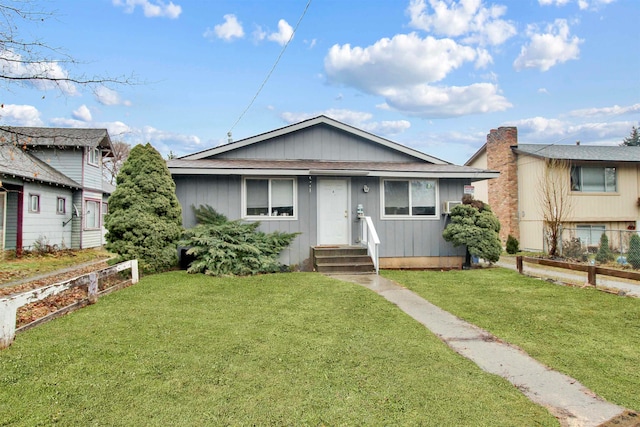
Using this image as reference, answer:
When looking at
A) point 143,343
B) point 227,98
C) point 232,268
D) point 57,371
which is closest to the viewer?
point 57,371

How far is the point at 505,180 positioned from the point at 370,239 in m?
12.1

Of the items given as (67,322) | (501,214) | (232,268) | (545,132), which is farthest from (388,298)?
(545,132)

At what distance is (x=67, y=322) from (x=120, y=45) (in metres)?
7.40

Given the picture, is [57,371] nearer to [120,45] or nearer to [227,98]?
[120,45]

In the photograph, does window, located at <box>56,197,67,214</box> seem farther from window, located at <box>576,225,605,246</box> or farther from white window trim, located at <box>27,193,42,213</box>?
window, located at <box>576,225,605,246</box>

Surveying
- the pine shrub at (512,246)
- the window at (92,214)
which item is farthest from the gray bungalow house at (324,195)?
the window at (92,214)

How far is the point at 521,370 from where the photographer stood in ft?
12.8

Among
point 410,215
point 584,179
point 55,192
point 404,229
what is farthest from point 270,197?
point 584,179

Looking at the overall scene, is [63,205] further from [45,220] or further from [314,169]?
[314,169]

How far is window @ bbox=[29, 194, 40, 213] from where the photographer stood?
14.7m

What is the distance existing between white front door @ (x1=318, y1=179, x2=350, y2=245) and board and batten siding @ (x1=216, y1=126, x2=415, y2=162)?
1498 mm

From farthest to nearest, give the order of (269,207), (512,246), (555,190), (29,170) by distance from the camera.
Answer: (512,246), (555,190), (29,170), (269,207)

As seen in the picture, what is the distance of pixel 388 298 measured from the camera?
7039 millimetres

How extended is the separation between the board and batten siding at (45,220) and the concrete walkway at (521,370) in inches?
591
